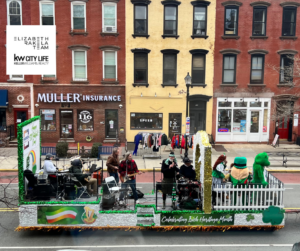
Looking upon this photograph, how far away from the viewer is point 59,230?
352 inches

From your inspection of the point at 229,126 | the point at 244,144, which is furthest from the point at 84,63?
the point at 244,144

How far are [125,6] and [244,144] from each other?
1287 cm

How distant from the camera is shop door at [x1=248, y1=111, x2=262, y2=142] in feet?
74.5

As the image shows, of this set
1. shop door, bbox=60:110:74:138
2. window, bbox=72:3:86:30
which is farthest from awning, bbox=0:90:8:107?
window, bbox=72:3:86:30

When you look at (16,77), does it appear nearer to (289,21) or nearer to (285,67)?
(285,67)

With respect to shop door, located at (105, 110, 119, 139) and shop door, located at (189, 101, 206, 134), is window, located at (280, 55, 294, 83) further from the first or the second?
shop door, located at (105, 110, 119, 139)

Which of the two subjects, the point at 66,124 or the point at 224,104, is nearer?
the point at 66,124

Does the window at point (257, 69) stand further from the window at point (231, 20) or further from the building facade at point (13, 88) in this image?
the building facade at point (13, 88)

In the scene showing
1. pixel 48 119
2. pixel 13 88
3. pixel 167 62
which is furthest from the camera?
pixel 48 119

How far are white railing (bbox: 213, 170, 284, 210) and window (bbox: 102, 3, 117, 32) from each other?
1584 centimetres

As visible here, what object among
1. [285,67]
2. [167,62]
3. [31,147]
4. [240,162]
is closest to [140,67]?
[167,62]

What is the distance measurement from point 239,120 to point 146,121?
268 inches

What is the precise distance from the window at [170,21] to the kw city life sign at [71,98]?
581cm

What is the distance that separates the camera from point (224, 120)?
22.7 m
